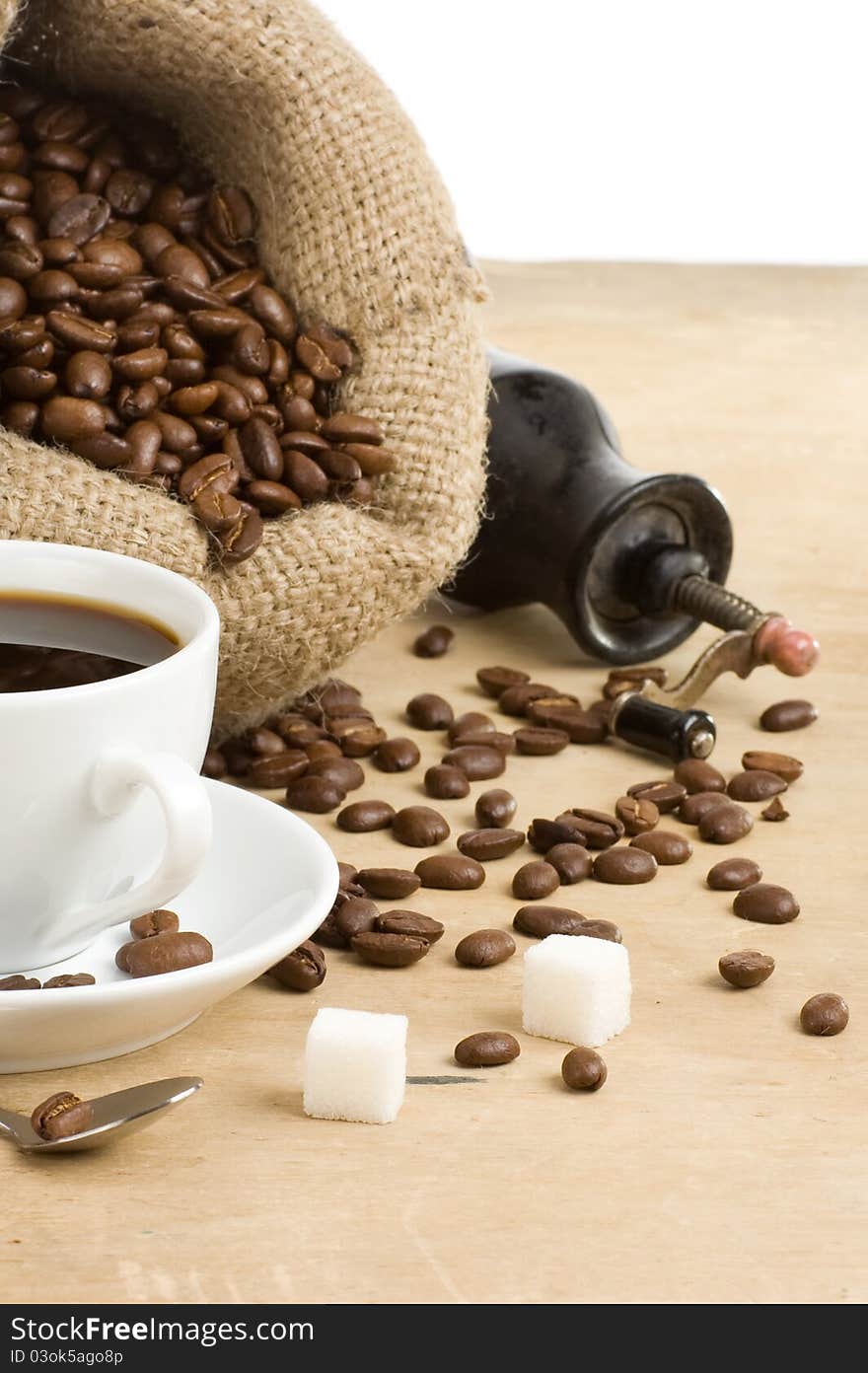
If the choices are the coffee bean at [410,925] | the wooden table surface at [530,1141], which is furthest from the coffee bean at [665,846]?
the coffee bean at [410,925]

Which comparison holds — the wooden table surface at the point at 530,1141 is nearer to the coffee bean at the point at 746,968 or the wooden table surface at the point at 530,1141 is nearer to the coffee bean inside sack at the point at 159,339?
the coffee bean at the point at 746,968

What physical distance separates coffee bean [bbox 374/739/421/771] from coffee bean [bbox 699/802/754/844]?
26 centimetres

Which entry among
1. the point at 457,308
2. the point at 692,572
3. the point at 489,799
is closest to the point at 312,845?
the point at 489,799

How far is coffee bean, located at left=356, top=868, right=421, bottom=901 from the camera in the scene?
49.7 inches

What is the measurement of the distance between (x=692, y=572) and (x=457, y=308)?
0.38 m

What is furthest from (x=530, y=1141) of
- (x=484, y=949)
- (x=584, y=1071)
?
(x=484, y=949)

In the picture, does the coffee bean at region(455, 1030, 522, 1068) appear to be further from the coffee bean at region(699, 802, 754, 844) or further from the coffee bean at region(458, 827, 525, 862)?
the coffee bean at region(699, 802, 754, 844)

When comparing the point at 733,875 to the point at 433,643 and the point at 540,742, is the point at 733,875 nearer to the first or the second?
the point at 540,742

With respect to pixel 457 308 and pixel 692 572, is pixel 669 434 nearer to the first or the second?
pixel 692 572

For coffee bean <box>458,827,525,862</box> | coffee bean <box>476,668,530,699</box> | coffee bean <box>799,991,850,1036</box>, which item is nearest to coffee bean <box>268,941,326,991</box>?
coffee bean <box>458,827,525,862</box>

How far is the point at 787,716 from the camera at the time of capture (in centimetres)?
164

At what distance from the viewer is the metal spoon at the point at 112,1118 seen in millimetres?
926

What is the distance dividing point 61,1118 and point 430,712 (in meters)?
0.74

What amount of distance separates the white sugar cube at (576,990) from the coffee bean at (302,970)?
14 centimetres
